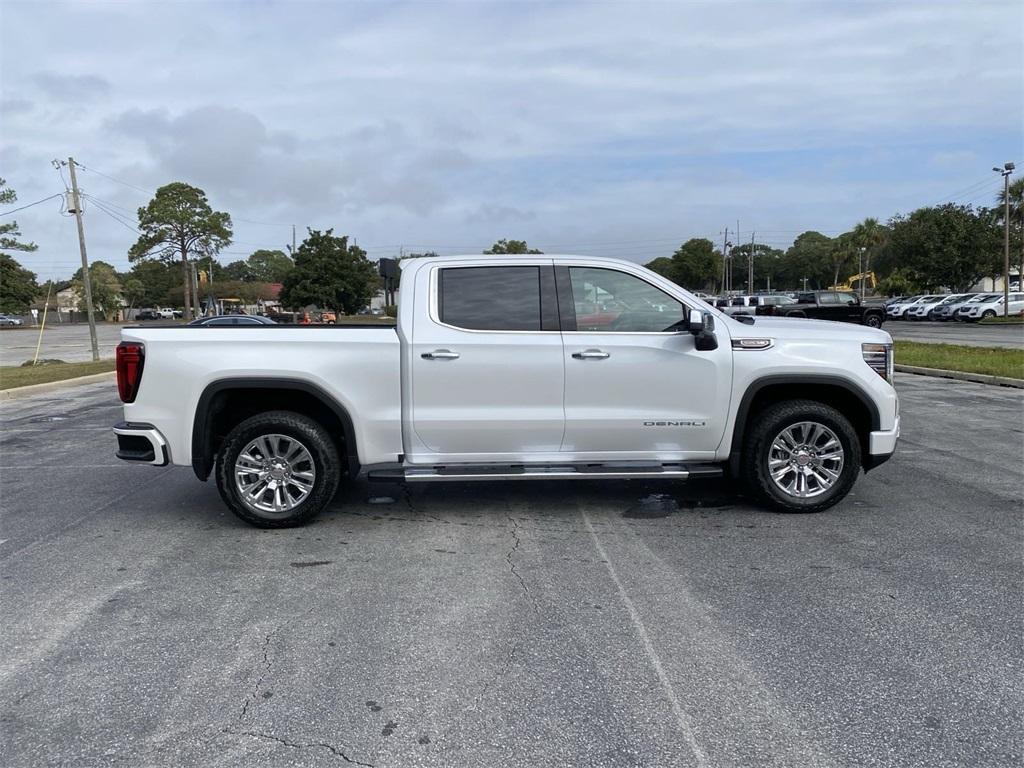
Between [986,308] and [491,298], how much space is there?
44.6 meters

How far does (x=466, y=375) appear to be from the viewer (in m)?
5.50

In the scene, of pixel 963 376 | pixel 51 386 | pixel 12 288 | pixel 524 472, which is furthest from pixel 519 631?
pixel 12 288

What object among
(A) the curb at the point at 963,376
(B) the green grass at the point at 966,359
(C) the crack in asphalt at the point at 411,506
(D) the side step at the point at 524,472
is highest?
(D) the side step at the point at 524,472

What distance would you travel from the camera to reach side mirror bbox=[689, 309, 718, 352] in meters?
5.41

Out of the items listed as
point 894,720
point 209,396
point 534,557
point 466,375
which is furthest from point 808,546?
point 209,396

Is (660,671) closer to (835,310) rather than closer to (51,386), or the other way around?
(51,386)

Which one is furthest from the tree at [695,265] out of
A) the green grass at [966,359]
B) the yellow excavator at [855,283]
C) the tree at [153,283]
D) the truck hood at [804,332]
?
the truck hood at [804,332]

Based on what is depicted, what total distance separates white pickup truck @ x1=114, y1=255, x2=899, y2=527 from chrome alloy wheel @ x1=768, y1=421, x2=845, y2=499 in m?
0.01

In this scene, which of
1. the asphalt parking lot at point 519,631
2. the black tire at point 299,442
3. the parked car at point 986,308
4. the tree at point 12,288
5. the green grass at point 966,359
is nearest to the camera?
the asphalt parking lot at point 519,631

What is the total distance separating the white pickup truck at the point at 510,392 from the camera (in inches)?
216

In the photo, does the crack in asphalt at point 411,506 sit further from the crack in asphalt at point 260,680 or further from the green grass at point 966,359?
the green grass at point 966,359

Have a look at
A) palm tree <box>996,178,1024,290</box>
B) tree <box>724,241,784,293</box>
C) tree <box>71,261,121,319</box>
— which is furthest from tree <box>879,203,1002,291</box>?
tree <box>71,261,121,319</box>

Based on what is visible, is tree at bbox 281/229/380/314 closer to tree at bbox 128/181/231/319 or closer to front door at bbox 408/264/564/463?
tree at bbox 128/181/231/319

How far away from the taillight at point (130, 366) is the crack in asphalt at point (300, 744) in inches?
124
